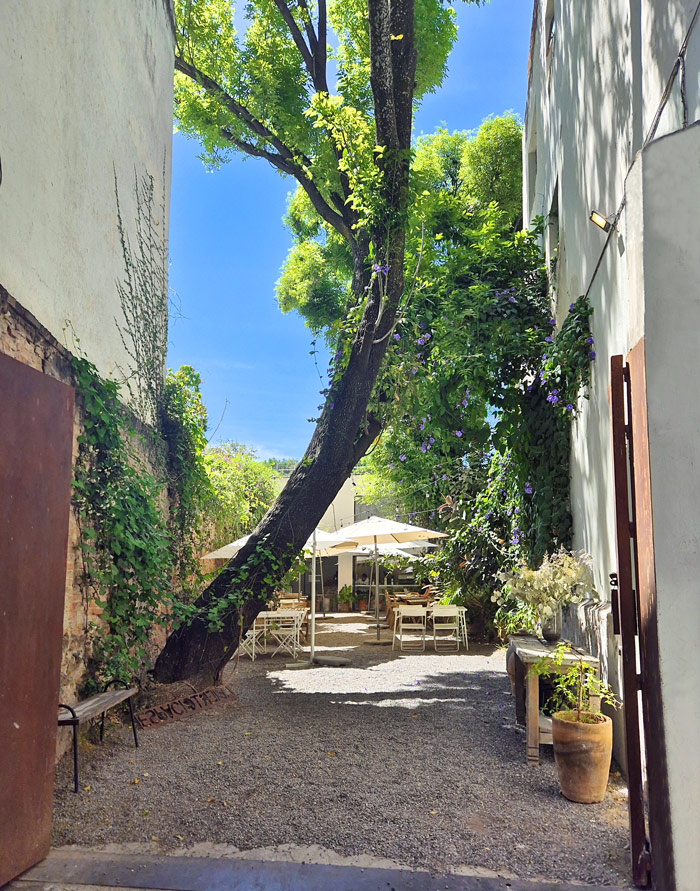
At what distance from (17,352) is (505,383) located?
5148 mm

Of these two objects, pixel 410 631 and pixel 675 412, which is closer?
pixel 675 412

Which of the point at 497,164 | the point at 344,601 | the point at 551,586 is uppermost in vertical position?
the point at 497,164

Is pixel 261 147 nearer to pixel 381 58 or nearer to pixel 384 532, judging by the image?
pixel 381 58

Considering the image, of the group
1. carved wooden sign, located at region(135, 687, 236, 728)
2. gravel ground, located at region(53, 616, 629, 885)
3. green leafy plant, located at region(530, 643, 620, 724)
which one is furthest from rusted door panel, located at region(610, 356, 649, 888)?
carved wooden sign, located at region(135, 687, 236, 728)

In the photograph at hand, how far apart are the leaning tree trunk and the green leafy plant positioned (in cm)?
322

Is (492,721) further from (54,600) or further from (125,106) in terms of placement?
(125,106)

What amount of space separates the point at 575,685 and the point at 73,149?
5253 mm

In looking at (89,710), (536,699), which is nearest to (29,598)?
(89,710)

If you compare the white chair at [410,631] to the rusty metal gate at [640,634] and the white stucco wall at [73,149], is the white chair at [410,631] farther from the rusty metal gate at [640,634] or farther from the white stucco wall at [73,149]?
the rusty metal gate at [640,634]

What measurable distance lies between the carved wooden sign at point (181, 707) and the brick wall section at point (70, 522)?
108 centimetres

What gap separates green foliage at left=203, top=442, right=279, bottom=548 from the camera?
10.8 m

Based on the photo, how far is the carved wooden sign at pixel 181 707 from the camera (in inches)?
245

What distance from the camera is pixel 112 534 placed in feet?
18.6

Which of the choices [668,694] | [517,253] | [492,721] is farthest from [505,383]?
[668,694]
